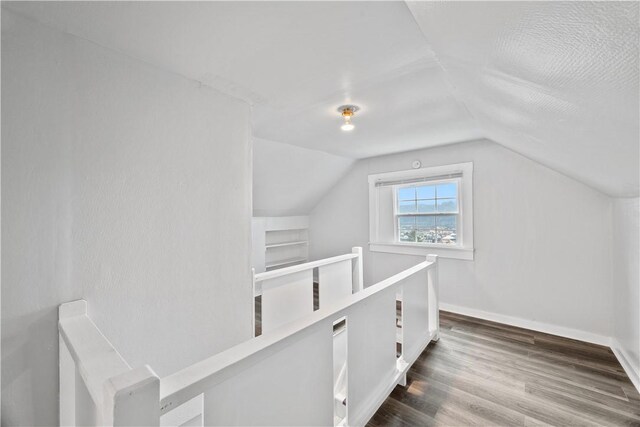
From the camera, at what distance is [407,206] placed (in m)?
3.74

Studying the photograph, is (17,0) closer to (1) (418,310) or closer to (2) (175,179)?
(2) (175,179)

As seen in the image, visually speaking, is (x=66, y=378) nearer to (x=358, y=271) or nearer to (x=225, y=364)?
(x=225, y=364)

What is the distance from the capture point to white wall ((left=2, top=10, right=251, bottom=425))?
3.42ft

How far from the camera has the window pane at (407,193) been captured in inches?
145

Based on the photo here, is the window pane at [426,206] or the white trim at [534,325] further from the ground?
the window pane at [426,206]

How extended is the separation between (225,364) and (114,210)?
1034mm

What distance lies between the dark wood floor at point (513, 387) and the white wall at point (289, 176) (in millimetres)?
2522

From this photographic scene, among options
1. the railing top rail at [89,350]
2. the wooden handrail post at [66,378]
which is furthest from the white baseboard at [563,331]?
the wooden handrail post at [66,378]

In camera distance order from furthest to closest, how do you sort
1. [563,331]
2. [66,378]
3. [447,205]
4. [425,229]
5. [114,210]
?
[425,229] → [447,205] → [563,331] → [114,210] → [66,378]

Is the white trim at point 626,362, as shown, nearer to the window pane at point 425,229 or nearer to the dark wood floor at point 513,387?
the dark wood floor at point 513,387

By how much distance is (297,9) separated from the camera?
1035 mm

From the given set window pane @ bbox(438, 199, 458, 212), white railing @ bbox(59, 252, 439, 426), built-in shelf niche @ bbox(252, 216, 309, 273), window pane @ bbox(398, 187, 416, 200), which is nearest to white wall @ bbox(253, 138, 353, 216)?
built-in shelf niche @ bbox(252, 216, 309, 273)

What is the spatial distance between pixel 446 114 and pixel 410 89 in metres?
0.66

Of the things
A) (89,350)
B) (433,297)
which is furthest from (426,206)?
(89,350)
